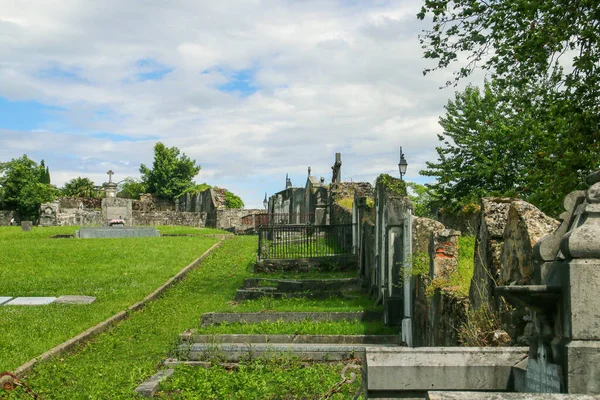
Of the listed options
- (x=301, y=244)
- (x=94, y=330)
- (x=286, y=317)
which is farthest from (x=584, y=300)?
(x=301, y=244)

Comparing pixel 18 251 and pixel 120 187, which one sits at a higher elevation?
pixel 120 187

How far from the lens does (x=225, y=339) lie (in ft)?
34.5

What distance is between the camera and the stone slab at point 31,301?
14.1 meters

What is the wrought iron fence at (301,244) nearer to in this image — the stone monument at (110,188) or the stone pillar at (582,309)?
the stone pillar at (582,309)

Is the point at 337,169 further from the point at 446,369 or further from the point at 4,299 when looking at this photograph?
the point at 446,369

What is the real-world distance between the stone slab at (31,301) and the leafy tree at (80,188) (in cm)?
5725

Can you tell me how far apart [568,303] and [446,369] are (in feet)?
3.09

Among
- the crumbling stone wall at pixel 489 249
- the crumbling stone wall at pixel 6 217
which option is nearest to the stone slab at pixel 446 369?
the crumbling stone wall at pixel 489 249

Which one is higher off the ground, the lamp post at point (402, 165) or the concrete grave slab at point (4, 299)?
the lamp post at point (402, 165)

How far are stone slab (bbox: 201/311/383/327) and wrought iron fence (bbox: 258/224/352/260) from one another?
7226 millimetres

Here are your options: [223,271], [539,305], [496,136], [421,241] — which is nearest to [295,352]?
[421,241]

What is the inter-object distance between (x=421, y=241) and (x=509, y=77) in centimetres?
465

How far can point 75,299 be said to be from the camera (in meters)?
14.8

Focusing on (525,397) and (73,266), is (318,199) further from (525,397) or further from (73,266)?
(525,397)
